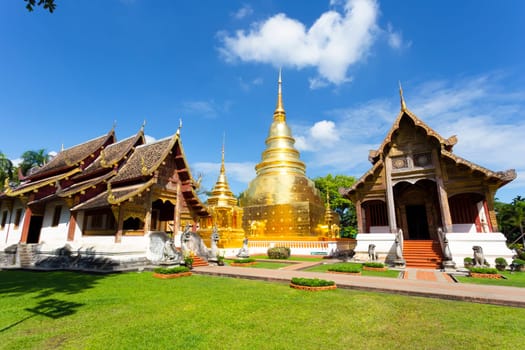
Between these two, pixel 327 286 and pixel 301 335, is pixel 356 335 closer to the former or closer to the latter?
pixel 301 335

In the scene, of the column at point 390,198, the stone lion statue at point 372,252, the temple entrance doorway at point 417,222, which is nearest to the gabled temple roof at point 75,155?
the stone lion statue at point 372,252

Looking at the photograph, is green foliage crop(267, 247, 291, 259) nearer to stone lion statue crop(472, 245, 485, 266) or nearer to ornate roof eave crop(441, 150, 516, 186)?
stone lion statue crop(472, 245, 485, 266)

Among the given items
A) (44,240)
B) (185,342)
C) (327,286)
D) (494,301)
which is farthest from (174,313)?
(44,240)

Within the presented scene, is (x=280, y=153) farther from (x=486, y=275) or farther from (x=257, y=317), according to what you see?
(x=257, y=317)

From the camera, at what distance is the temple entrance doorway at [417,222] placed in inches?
660

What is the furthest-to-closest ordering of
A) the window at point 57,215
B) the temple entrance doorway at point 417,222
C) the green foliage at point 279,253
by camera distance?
the green foliage at point 279,253, the temple entrance doorway at point 417,222, the window at point 57,215

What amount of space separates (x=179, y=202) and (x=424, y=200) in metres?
14.2

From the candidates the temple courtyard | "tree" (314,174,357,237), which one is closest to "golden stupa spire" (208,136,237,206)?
the temple courtyard

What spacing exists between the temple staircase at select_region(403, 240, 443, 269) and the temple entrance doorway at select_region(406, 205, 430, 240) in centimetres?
269

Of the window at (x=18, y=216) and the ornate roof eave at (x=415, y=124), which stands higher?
the ornate roof eave at (x=415, y=124)

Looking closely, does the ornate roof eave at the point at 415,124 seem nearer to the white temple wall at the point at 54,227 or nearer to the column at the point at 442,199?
the column at the point at 442,199

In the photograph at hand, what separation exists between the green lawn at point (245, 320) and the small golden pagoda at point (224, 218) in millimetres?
12993

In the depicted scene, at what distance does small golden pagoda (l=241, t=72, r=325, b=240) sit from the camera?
940 inches

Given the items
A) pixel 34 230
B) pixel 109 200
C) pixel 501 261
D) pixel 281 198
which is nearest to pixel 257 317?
pixel 109 200
